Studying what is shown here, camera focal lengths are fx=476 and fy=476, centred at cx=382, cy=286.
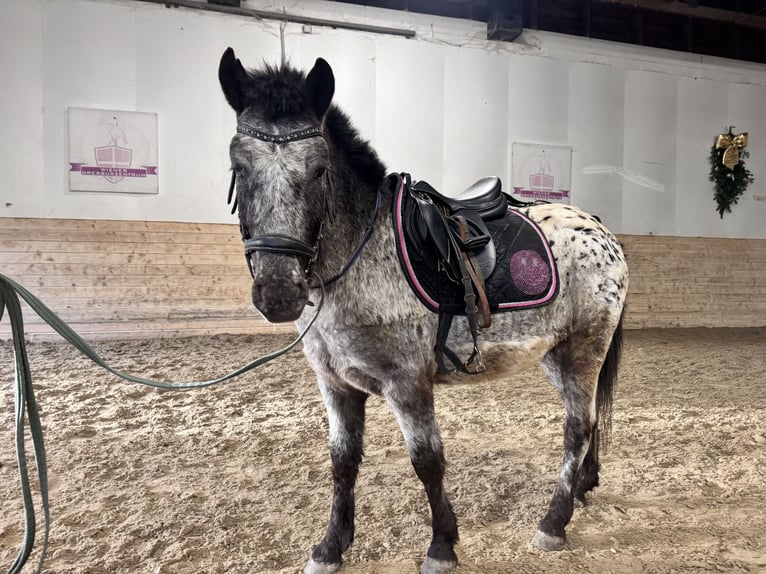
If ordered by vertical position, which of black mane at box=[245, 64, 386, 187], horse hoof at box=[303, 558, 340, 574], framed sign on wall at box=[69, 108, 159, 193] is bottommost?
horse hoof at box=[303, 558, 340, 574]

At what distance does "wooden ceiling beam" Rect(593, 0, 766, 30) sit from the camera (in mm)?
7207

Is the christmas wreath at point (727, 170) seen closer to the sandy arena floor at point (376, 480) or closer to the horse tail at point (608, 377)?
the sandy arena floor at point (376, 480)

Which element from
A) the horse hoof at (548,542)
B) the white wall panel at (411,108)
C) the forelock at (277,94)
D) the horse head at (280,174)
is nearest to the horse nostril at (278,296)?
the horse head at (280,174)

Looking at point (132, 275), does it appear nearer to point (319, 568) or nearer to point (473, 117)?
point (473, 117)

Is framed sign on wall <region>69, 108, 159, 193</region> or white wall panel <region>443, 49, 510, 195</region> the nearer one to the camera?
framed sign on wall <region>69, 108, 159, 193</region>

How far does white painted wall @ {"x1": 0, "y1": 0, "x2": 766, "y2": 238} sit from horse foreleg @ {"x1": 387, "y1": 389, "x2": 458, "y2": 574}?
5.63 metres

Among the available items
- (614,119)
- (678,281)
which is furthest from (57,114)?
(678,281)

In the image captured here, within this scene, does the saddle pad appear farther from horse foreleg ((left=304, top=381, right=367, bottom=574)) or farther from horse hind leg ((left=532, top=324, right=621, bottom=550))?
horse foreleg ((left=304, top=381, right=367, bottom=574))

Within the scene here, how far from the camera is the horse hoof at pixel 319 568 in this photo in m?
1.70

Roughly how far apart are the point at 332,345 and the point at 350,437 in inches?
18.4

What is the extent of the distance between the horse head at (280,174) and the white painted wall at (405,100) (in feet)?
18.1

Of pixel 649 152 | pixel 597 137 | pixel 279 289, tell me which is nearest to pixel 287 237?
pixel 279 289

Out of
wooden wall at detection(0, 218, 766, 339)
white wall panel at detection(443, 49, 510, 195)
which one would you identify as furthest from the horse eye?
white wall panel at detection(443, 49, 510, 195)

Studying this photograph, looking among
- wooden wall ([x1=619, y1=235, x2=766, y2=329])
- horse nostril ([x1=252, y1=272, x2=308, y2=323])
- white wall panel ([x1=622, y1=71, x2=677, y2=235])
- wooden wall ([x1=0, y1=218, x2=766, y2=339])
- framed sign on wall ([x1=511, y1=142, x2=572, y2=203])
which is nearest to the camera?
horse nostril ([x1=252, y1=272, x2=308, y2=323])
